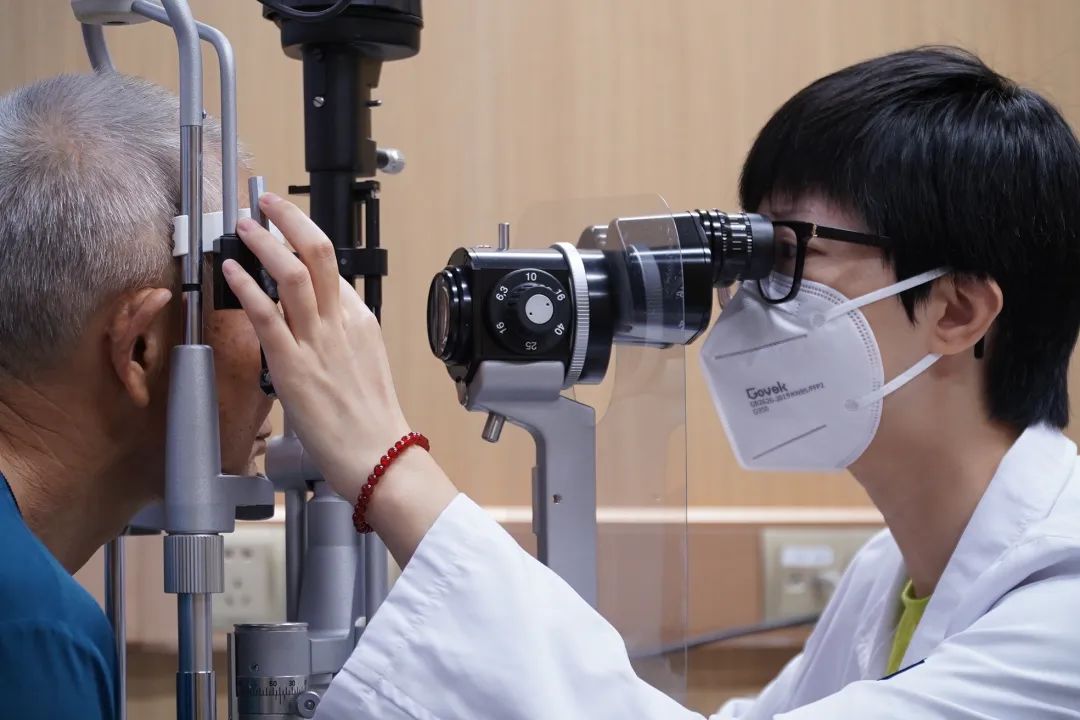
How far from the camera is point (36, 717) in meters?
0.76

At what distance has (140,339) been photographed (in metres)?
0.88

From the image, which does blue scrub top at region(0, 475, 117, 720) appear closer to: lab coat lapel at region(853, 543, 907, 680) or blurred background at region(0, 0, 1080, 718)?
blurred background at region(0, 0, 1080, 718)

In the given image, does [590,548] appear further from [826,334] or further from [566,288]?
[826,334]

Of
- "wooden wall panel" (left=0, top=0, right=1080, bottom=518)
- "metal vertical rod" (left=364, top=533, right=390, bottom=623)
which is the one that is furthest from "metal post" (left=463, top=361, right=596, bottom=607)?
"wooden wall panel" (left=0, top=0, right=1080, bottom=518)

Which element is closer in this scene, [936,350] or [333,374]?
[333,374]

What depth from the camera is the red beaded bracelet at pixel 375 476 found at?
0.81 metres

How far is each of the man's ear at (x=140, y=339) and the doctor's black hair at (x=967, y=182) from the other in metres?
0.59

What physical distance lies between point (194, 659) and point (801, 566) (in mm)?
1119

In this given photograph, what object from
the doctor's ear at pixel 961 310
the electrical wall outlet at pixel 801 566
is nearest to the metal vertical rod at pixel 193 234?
the doctor's ear at pixel 961 310

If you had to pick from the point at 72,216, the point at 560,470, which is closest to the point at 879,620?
the point at 560,470

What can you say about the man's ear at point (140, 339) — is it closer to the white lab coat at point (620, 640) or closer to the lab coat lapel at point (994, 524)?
the white lab coat at point (620, 640)

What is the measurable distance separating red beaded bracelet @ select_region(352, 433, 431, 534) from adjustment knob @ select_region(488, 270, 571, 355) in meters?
0.10

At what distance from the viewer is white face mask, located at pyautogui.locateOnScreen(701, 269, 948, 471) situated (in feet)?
3.44

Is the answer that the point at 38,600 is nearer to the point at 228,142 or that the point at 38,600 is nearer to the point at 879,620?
→ the point at 228,142
